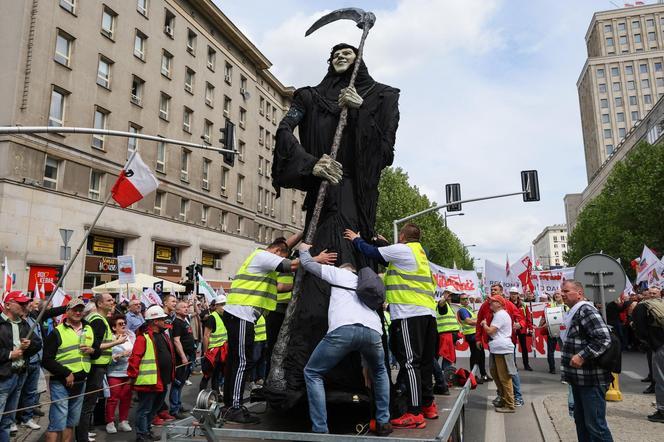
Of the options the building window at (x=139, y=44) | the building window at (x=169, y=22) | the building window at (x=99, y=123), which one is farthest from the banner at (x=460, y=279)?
the building window at (x=169, y=22)

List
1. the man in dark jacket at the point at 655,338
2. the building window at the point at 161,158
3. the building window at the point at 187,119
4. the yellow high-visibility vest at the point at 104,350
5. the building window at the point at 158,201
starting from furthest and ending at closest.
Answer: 1. the building window at the point at 187,119
2. the building window at the point at 161,158
3. the building window at the point at 158,201
4. the man in dark jacket at the point at 655,338
5. the yellow high-visibility vest at the point at 104,350

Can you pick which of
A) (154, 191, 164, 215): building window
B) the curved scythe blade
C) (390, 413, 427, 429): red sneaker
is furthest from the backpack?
(154, 191, 164, 215): building window

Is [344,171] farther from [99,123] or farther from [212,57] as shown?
[212,57]

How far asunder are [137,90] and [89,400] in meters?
24.4

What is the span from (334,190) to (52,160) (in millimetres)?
20965

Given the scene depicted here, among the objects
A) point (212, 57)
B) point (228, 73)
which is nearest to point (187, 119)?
point (212, 57)

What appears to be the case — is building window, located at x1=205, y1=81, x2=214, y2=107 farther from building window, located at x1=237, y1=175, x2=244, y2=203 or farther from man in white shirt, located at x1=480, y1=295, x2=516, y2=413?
man in white shirt, located at x1=480, y1=295, x2=516, y2=413

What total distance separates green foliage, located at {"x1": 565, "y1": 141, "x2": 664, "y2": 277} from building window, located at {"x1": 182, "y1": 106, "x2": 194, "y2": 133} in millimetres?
27082

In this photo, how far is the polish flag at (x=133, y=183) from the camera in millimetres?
8609

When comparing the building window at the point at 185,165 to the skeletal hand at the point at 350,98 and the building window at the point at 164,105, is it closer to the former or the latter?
the building window at the point at 164,105

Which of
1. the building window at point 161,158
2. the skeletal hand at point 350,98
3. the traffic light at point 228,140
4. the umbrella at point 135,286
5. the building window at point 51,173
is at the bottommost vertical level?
the umbrella at point 135,286

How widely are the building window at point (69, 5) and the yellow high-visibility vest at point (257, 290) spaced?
74.0ft

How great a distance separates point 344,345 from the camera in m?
4.03

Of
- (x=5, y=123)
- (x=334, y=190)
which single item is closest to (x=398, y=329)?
(x=334, y=190)
